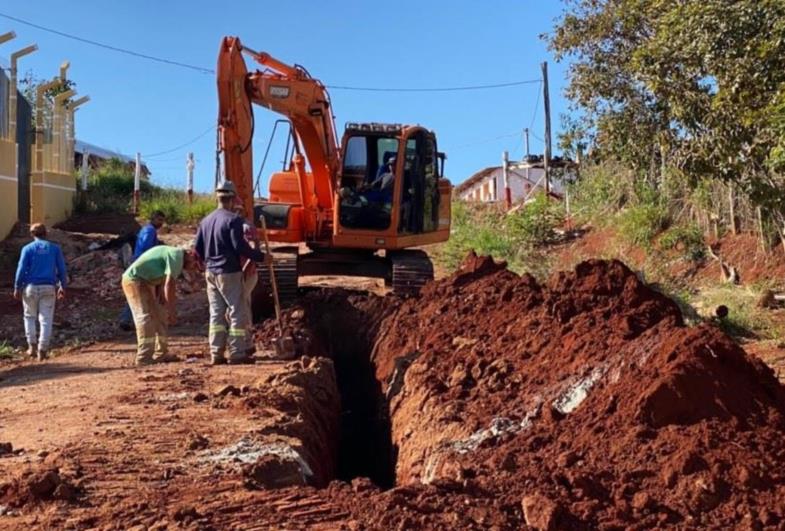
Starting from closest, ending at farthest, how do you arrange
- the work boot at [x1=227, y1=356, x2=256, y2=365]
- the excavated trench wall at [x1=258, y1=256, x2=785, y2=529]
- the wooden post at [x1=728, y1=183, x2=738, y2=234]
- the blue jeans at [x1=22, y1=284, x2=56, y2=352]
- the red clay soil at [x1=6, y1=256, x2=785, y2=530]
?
1. the red clay soil at [x1=6, y1=256, x2=785, y2=530]
2. the excavated trench wall at [x1=258, y1=256, x2=785, y2=529]
3. the work boot at [x1=227, y1=356, x2=256, y2=365]
4. the blue jeans at [x1=22, y1=284, x2=56, y2=352]
5. the wooden post at [x1=728, y1=183, x2=738, y2=234]

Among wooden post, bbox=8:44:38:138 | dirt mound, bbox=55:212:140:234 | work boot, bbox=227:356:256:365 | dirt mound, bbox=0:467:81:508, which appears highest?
wooden post, bbox=8:44:38:138

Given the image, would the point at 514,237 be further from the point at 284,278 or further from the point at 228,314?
the point at 228,314

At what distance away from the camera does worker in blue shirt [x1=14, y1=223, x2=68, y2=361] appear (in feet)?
34.8

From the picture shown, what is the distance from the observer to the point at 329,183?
42.9 ft

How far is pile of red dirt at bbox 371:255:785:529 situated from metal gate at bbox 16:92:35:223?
47.2ft

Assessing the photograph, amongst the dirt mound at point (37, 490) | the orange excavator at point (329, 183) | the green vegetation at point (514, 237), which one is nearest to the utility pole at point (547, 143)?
the green vegetation at point (514, 237)

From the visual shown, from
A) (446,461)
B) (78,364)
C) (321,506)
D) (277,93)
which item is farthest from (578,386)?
(277,93)

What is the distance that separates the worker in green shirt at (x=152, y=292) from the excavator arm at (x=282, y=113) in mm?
2310

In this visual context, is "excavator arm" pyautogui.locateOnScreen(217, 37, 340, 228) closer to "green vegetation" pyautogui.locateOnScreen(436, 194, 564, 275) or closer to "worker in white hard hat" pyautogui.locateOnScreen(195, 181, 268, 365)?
"worker in white hard hat" pyautogui.locateOnScreen(195, 181, 268, 365)

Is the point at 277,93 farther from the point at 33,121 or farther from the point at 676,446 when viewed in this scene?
the point at 33,121

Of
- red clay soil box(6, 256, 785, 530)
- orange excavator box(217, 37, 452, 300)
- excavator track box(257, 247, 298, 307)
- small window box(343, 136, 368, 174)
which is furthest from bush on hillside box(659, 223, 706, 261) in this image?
red clay soil box(6, 256, 785, 530)

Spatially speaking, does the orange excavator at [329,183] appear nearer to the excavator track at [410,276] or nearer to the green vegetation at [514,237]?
the excavator track at [410,276]

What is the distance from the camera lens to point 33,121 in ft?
73.3

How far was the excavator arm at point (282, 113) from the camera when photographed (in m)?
11.9
